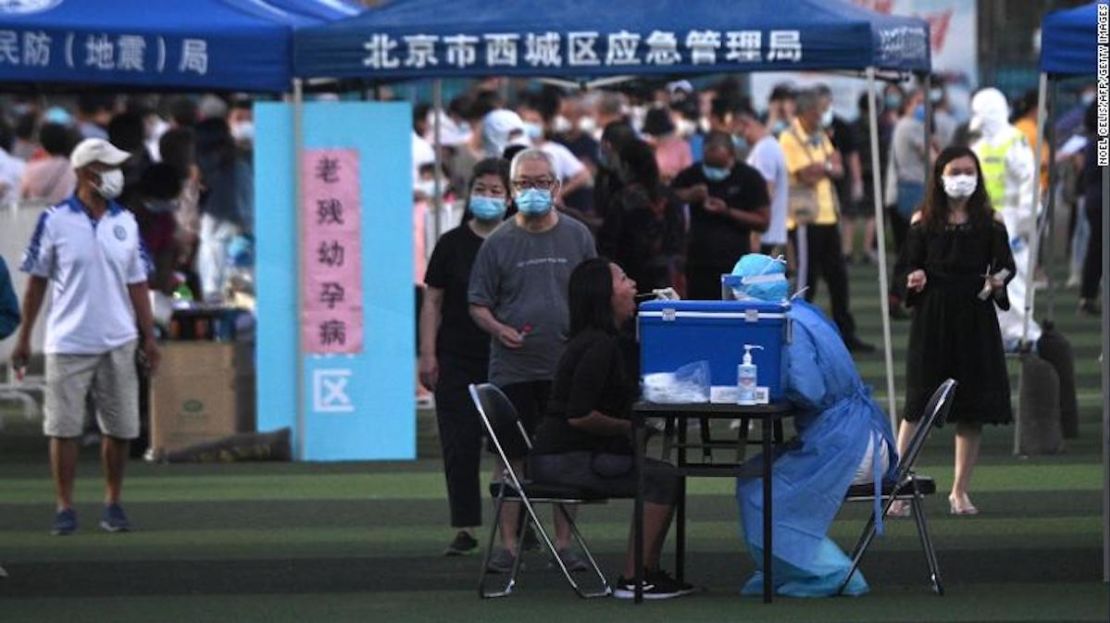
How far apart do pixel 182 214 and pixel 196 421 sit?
20.5 ft

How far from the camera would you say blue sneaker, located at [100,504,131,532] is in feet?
48.9

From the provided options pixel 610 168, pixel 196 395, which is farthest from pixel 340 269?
pixel 610 168

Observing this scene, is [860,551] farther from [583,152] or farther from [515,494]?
[583,152]

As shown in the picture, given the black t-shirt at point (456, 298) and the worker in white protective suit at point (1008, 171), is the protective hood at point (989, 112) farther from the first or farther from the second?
the black t-shirt at point (456, 298)

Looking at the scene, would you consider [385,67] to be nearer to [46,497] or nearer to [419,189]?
[46,497]

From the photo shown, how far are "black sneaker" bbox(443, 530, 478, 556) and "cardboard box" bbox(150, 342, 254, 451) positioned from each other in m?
4.98

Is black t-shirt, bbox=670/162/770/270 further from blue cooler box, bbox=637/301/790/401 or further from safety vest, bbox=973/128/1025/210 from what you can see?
blue cooler box, bbox=637/301/790/401

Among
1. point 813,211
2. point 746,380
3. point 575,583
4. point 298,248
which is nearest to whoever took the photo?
point 746,380

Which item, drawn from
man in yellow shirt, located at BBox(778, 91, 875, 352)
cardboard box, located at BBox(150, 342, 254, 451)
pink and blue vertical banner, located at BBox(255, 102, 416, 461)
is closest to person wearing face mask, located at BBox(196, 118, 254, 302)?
man in yellow shirt, located at BBox(778, 91, 875, 352)

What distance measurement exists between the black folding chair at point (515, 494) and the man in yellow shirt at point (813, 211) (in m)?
11.1

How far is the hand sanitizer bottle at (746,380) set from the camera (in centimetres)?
1164

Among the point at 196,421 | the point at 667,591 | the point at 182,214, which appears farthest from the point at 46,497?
the point at 182,214

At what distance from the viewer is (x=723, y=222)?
19.2 metres

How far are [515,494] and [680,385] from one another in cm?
88
